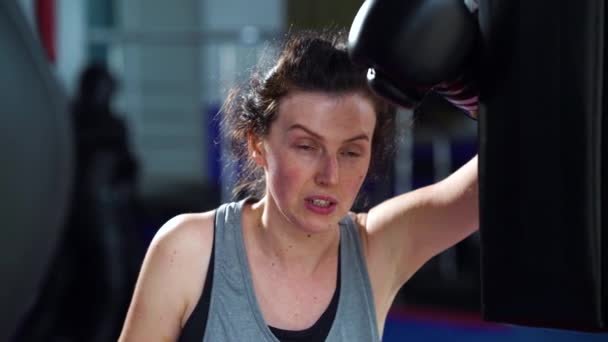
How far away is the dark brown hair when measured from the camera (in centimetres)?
121

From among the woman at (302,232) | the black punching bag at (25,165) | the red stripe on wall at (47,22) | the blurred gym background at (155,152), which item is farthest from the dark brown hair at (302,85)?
the red stripe on wall at (47,22)

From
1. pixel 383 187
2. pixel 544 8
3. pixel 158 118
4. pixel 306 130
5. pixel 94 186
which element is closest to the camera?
pixel 544 8

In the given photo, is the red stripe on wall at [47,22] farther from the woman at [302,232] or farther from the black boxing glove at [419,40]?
the black boxing glove at [419,40]

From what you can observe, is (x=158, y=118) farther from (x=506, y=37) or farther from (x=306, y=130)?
(x=506, y=37)

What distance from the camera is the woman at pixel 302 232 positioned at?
3.86 ft

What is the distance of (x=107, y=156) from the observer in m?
3.26

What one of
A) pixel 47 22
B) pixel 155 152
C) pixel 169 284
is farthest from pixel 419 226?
pixel 155 152

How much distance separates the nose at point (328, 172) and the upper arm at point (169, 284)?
0.16 m

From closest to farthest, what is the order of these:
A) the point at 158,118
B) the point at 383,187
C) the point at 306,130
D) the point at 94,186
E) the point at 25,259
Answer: the point at 306,130, the point at 25,259, the point at 94,186, the point at 383,187, the point at 158,118

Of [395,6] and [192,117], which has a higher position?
[192,117]

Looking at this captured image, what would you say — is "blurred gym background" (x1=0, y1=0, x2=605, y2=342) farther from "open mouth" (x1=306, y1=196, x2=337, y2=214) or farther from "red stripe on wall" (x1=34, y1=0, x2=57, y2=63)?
"open mouth" (x1=306, y1=196, x2=337, y2=214)

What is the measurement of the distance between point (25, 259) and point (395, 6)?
61 centimetres

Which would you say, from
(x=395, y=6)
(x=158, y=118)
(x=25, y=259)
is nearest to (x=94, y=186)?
(x=158, y=118)

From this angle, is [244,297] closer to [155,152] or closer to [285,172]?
[285,172]
